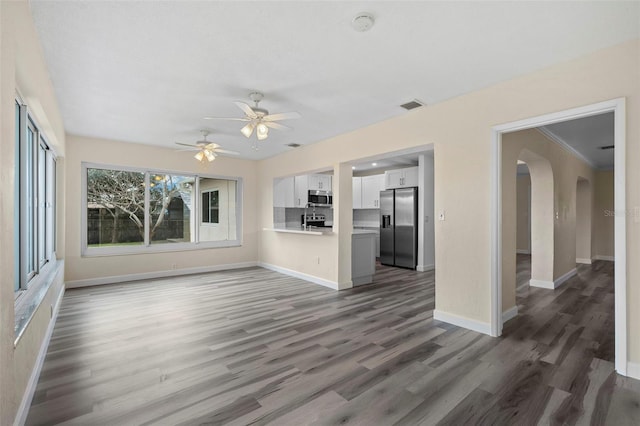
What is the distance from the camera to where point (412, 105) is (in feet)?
12.1

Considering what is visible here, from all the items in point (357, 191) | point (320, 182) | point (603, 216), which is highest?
point (320, 182)

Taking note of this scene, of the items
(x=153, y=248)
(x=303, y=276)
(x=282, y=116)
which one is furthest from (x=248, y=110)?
(x=153, y=248)

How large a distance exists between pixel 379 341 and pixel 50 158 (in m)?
5.08

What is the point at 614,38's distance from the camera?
2.34 meters

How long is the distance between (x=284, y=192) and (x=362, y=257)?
273 centimetres

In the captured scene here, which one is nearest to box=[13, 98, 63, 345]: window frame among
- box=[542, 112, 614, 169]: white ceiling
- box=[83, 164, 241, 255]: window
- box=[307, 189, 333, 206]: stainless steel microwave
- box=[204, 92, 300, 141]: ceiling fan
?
box=[83, 164, 241, 255]: window

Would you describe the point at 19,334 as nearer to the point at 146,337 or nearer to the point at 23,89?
the point at 146,337

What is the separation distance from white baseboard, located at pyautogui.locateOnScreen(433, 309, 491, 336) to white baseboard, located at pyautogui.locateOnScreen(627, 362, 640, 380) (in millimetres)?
1039

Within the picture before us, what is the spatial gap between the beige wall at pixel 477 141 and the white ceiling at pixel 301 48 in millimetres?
154

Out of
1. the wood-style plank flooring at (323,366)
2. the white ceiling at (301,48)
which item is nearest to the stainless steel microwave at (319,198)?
the wood-style plank flooring at (323,366)

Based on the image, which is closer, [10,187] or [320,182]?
[10,187]

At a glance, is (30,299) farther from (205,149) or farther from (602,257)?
(602,257)

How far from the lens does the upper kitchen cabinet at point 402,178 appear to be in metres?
7.16

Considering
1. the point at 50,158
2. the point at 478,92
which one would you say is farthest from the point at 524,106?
the point at 50,158
